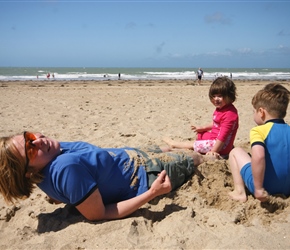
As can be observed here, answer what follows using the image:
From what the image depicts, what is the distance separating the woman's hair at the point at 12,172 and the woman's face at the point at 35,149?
34mm

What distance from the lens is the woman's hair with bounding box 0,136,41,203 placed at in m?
2.11

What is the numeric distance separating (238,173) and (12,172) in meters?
1.94

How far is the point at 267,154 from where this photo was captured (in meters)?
2.55

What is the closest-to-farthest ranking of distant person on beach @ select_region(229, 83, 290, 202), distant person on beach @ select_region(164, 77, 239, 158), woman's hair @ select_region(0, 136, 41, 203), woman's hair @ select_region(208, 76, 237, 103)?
woman's hair @ select_region(0, 136, 41, 203) < distant person on beach @ select_region(229, 83, 290, 202) < distant person on beach @ select_region(164, 77, 239, 158) < woman's hair @ select_region(208, 76, 237, 103)

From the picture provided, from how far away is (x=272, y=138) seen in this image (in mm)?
2523

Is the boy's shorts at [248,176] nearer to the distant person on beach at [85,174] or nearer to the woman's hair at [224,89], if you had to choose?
the distant person on beach at [85,174]

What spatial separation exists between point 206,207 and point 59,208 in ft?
4.47

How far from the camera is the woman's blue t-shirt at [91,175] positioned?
7.10ft

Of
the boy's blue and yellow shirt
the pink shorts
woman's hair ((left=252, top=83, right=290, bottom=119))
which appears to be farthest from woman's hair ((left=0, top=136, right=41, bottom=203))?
the pink shorts

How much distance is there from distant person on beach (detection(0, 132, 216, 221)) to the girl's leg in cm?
51

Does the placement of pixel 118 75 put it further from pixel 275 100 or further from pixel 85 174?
pixel 85 174

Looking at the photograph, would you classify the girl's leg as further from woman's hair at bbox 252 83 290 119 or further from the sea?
the sea

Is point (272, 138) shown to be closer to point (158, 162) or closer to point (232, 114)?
point (158, 162)

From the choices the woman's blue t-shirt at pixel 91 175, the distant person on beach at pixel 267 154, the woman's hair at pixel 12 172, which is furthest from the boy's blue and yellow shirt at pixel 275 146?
the woman's hair at pixel 12 172
